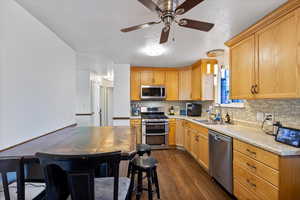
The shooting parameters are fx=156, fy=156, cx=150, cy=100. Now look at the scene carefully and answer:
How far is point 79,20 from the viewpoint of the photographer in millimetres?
1870

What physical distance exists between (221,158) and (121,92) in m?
2.80

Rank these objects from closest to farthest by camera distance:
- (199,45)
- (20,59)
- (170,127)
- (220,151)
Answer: (20,59) → (220,151) → (199,45) → (170,127)

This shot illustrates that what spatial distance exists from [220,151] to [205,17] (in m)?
1.80

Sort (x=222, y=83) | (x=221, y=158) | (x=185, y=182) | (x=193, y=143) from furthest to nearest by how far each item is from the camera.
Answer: (x=222, y=83), (x=193, y=143), (x=185, y=182), (x=221, y=158)

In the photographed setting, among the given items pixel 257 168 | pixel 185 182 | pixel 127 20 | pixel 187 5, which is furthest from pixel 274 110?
pixel 127 20

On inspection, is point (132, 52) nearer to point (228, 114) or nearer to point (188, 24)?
point (188, 24)

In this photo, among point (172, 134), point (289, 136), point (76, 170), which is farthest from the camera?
point (172, 134)

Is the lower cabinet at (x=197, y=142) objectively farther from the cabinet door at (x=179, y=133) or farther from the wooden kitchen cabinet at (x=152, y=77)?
the wooden kitchen cabinet at (x=152, y=77)

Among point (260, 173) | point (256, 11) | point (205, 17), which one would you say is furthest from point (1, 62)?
point (260, 173)

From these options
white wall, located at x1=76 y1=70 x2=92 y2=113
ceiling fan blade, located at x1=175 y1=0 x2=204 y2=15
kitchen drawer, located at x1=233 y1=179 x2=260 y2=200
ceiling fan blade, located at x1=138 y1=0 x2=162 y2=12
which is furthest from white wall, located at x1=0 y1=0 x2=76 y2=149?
white wall, located at x1=76 y1=70 x2=92 y2=113

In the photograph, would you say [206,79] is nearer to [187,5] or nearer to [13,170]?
[187,5]

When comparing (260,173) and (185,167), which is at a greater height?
(260,173)

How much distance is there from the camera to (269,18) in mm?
1740

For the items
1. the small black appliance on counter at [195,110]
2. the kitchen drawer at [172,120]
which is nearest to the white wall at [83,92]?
the kitchen drawer at [172,120]
